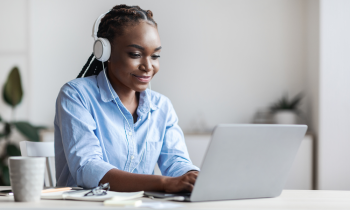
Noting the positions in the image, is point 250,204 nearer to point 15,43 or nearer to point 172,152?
point 172,152

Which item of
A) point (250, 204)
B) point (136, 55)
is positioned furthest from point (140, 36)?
point (250, 204)

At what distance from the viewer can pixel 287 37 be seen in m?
3.34

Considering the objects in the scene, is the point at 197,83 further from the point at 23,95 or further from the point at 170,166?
the point at 170,166

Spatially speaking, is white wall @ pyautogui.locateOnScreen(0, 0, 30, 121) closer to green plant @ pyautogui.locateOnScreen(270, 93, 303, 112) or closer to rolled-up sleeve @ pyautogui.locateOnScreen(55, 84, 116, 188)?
green plant @ pyautogui.locateOnScreen(270, 93, 303, 112)

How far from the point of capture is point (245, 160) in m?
0.86

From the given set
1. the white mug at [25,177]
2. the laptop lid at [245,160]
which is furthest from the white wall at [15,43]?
the laptop lid at [245,160]

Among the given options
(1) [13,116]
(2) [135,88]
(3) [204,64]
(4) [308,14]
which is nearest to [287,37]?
(4) [308,14]

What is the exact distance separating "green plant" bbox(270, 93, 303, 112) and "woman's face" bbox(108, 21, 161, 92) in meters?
2.05

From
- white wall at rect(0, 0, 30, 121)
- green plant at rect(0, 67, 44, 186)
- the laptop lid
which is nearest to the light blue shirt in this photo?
the laptop lid

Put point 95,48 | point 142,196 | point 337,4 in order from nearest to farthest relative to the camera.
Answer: point 142,196 < point 95,48 < point 337,4

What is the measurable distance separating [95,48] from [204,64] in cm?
209

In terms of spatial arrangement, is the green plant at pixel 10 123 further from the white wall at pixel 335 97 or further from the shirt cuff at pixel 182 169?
the white wall at pixel 335 97

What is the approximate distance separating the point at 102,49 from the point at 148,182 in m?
0.59

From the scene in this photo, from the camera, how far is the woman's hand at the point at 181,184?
0.92 m
